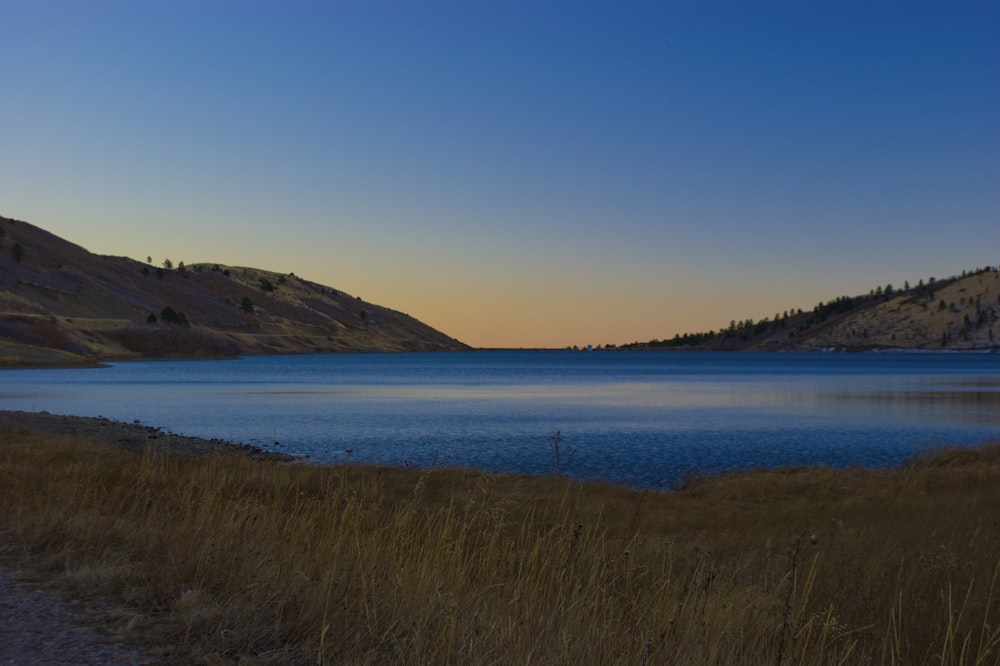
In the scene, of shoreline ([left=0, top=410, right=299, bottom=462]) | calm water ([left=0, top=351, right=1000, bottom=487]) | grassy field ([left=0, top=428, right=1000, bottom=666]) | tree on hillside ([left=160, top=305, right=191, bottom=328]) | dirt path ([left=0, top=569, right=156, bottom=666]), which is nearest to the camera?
dirt path ([left=0, top=569, right=156, bottom=666])

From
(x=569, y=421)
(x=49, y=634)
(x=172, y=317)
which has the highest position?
(x=172, y=317)

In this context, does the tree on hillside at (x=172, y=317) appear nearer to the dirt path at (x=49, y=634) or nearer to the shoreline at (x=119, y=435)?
the shoreline at (x=119, y=435)

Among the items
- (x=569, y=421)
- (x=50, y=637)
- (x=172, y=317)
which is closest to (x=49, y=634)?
(x=50, y=637)

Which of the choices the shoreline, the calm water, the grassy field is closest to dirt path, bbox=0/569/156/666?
the grassy field

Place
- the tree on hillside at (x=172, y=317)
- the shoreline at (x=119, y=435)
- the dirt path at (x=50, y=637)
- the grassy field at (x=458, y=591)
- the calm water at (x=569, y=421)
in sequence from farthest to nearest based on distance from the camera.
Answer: the tree on hillside at (x=172, y=317), the calm water at (x=569, y=421), the shoreline at (x=119, y=435), the grassy field at (x=458, y=591), the dirt path at (x=50, y=637)

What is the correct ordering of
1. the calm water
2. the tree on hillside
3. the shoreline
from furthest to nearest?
the tree on hillside
the calm water
the shoreline

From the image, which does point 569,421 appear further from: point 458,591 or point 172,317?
point 172,317

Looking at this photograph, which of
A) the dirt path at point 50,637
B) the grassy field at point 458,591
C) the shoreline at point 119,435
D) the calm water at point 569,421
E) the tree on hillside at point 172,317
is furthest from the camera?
the tree on hillside at point 172,317

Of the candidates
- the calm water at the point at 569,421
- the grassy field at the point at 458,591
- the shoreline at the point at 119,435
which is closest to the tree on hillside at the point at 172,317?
the calm water at the point at 569,421

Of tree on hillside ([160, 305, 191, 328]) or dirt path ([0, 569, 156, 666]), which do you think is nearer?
dirt path ([0, 569, 156, 666])

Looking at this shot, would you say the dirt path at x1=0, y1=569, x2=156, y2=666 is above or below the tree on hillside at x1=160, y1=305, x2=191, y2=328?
below

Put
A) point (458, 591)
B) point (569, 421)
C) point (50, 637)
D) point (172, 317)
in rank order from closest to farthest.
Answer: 1. point (50, 637)
2. point (458, 591)
3. point (569, 421)
4. point (172, 317)

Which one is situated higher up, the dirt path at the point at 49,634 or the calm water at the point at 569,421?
the dirt path at the point at 49,634

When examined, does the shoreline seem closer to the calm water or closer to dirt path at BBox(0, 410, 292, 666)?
the calm water
